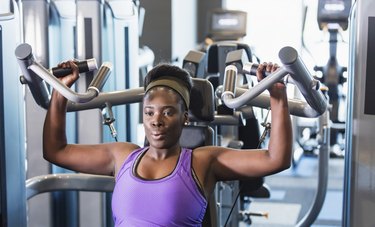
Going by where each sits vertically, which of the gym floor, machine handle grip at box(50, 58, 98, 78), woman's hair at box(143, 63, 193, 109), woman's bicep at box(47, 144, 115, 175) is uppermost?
machine handle grip at box(50, 58, 98, 78)

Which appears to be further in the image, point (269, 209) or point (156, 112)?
point (269, 209)

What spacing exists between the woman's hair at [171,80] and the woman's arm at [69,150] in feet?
0.81

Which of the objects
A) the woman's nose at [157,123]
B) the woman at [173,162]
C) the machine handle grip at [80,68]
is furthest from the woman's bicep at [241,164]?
the machine handle grip at [80,68]

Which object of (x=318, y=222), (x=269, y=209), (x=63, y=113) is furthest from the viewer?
(x=269, y=209)

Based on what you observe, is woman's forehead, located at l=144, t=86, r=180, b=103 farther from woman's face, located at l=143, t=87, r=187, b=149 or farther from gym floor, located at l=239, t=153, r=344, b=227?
gym floor, located at l=239, t=153, r=344, b=227

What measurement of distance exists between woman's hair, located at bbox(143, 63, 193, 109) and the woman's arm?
0.25m

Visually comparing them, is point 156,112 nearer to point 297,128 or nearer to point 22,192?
point 22,192

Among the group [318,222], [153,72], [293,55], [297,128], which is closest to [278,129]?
[293,55]

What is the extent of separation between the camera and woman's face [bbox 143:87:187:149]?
5.99 feet

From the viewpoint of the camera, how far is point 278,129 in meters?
1.81

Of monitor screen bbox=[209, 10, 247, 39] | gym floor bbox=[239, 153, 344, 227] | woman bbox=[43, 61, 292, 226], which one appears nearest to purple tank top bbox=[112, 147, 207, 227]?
woman bbox=[43, 61, 292, 226]

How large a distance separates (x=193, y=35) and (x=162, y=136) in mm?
6542

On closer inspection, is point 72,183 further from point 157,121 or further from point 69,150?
point 157,121

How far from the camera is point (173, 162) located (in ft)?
6.24
